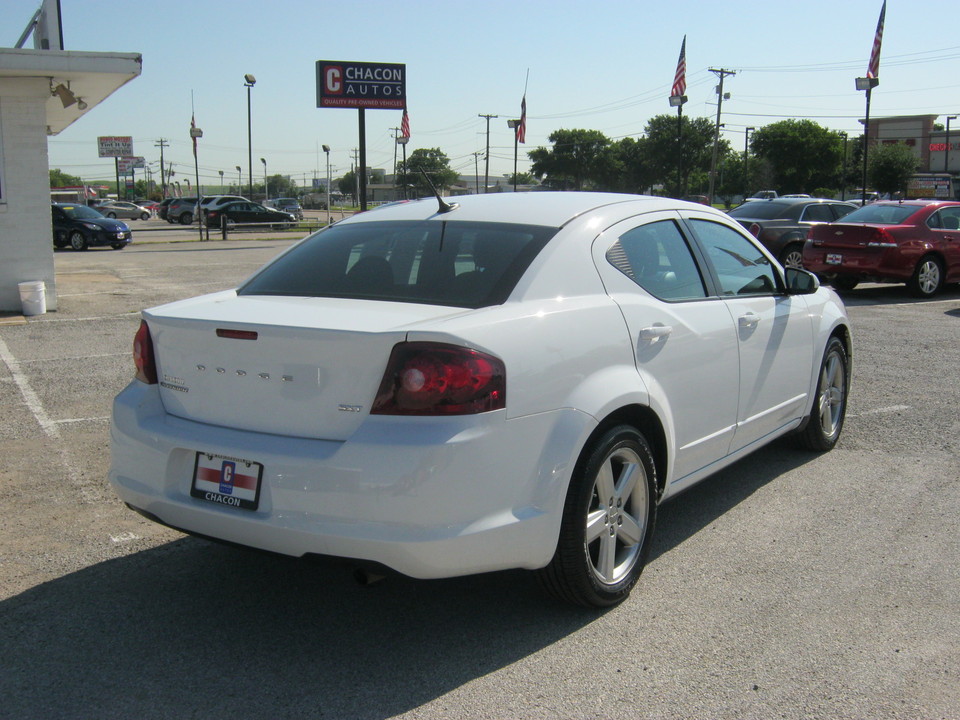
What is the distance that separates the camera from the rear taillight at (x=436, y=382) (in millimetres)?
3045

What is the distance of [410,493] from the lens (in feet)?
9.71

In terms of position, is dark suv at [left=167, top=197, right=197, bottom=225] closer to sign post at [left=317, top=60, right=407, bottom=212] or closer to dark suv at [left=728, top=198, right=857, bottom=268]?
sign post at [left=317, top=60, right=407, bottom=212]

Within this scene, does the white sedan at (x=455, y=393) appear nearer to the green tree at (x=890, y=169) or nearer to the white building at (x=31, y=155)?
the white building at (x=31, y=155)

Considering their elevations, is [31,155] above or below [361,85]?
below

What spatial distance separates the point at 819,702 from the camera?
9.86 feet

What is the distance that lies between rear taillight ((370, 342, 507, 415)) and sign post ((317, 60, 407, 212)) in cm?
2518

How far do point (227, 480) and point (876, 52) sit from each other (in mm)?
37554

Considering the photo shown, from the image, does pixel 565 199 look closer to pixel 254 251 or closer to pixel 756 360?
pixel 756 360

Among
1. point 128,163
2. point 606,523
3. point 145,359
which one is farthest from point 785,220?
point 128,163

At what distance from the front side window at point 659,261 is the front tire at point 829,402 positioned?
159cm

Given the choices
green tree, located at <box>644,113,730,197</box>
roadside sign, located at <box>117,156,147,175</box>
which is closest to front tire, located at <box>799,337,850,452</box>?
green tree, located at <box>644,113,730,197</box>

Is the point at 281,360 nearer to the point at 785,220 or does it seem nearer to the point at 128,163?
the point at 785,220

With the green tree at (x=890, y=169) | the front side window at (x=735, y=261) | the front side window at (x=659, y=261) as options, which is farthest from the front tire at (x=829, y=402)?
the green tree at (x=890, y=169)

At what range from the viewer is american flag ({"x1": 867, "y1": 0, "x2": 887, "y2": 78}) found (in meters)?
34.6
